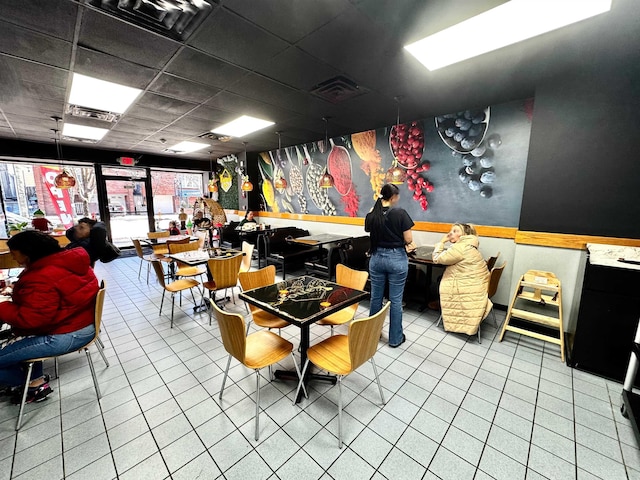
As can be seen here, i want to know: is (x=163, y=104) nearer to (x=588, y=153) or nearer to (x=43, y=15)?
(x=43, y=15)

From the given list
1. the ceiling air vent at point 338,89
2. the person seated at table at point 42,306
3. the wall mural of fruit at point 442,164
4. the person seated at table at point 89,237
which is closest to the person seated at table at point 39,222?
the person seated at table at point 89,237

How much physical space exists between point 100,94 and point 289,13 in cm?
294

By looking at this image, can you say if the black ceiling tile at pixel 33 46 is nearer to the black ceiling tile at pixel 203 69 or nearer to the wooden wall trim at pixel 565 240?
the black ceiling tile at pixel 203 69

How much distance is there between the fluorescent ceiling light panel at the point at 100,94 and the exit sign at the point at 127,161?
4.14 m

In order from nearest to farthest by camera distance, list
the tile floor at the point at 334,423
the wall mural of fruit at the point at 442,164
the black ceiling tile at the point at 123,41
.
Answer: the tile floor at the point at 334,423 → the black ceiling tile at the point at 123,41 → the wall mural of fruit at the point at 442,164

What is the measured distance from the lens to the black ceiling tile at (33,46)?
2082mm

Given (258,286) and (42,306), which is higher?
(42,306)

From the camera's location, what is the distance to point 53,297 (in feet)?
6.13

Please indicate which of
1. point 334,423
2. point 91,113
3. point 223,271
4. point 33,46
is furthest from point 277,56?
point 91,113

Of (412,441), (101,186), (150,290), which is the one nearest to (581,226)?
(412,441)

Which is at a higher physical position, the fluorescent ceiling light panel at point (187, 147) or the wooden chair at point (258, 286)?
the fluorescent ceiling light panel at point (187, 147)

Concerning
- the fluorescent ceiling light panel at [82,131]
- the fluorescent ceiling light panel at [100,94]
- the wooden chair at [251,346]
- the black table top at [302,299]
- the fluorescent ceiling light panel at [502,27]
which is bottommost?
the wooden chair at [251,346]

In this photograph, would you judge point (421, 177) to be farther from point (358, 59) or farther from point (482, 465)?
point (482, 465)

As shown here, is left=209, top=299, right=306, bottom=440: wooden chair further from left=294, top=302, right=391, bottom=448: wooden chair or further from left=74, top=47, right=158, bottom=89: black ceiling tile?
left=74, top=47, right=158, bottom=89: black ceiling tile
